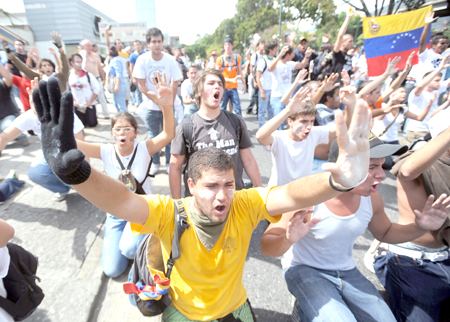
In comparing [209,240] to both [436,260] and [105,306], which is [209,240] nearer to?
[105,306]

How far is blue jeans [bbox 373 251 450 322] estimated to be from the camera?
5.70 feet

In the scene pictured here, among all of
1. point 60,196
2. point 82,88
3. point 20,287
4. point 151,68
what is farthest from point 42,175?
point 82,88

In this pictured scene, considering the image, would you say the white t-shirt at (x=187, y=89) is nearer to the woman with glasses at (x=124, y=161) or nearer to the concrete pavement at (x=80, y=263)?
the concrete pavement at (x=80, y=263)

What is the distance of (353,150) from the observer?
103 centimetres

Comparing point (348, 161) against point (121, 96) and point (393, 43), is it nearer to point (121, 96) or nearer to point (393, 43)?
point (393, 43)

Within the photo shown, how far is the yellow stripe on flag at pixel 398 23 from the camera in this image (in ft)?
16.4

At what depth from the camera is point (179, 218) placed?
146 centimetres

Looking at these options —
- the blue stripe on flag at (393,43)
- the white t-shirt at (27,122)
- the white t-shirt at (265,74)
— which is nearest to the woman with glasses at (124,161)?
the white t-shirt at (27,122)

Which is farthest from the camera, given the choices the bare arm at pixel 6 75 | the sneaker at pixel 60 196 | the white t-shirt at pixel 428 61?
the white t-shirt at pixel 428 61

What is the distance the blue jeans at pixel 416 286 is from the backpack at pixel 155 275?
5.53 feet

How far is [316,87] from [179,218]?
2.84 meters

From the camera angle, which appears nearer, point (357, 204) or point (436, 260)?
point (357, 204)

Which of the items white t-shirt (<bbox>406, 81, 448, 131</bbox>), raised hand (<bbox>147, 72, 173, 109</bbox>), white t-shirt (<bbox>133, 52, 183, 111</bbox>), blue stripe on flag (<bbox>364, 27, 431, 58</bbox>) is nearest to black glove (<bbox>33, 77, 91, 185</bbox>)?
raised hand (<bbox>147, 72, 173, 109</bbox>)

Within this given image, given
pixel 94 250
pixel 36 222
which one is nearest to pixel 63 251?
pixel 94 250
